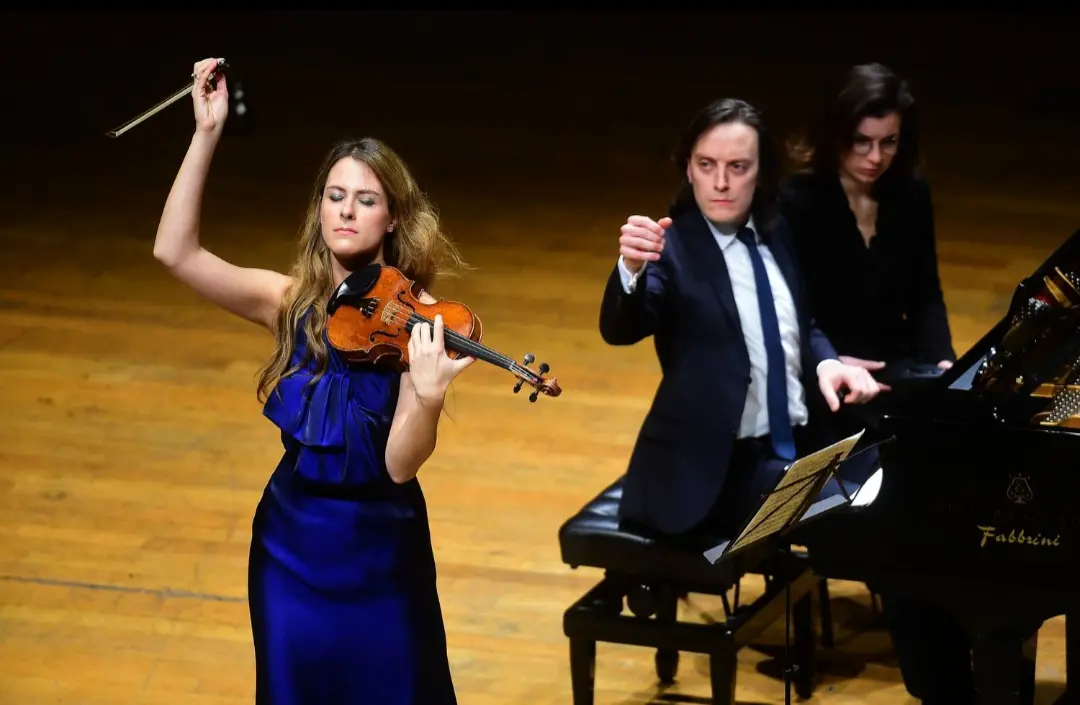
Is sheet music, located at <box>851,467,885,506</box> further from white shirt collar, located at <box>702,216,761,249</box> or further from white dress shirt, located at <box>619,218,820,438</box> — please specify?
white shirt collar, located at <box>702,216,761,249</box>

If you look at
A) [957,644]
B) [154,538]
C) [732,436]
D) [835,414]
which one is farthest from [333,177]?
[154,538]

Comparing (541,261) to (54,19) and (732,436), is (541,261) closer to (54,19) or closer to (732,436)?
(732,436)

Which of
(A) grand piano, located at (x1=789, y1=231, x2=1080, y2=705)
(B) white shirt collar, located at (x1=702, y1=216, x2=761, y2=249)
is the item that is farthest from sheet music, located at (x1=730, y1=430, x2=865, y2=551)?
(B) white shirt collar, located at (x1=702, y1=216, x2=761, y2=249)

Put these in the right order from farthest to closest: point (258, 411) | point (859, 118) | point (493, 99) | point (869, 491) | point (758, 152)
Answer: point (493, 99), point (258, 411), point (859, 118), point (758, 152), point (869, 491)

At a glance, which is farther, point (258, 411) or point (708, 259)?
point (258, 411)

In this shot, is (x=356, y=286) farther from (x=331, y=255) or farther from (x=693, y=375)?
(x=693, y=375)

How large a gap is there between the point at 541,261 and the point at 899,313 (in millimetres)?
2777

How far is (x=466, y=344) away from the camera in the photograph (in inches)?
109

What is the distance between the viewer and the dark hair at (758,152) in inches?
149

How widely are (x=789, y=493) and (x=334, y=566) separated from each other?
820mm

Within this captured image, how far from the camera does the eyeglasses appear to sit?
4.25 metres

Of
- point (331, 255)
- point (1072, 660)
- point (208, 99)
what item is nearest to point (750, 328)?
point (1072, 660)

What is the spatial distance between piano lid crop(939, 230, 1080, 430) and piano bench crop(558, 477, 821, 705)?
0.72 meters

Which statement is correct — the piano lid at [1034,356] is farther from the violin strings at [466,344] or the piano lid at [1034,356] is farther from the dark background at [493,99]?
the dark background at [493,99]
